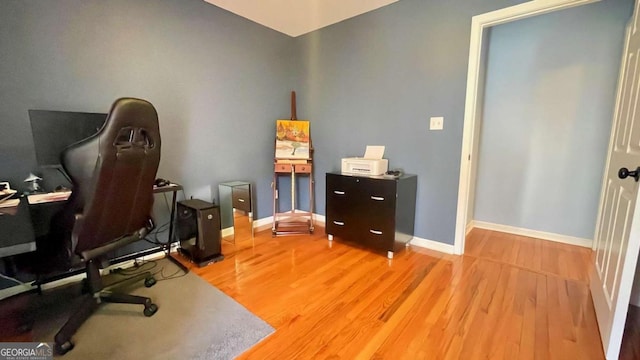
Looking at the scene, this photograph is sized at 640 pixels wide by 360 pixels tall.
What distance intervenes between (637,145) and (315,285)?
6.27ft

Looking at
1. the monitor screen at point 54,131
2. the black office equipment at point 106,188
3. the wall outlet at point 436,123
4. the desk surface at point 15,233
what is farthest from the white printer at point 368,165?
the desk surface at point 15,233

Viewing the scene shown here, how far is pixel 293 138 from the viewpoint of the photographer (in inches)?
123

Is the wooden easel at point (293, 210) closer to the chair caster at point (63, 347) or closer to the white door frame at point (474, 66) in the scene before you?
the white door frame at point (474, 66)

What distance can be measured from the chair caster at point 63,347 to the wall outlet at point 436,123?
2.86 m

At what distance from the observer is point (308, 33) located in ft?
10.6

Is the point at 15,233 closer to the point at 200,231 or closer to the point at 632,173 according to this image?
the point at 200,231

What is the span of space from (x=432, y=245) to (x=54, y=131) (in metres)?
3.06

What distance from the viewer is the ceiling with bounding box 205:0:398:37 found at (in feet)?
8.52

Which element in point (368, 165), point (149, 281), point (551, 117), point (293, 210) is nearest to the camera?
point (149, 281)

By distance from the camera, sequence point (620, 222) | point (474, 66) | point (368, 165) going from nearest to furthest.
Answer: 1. point (620, 222)
2. point (474, 66)
3. point (368, 165)

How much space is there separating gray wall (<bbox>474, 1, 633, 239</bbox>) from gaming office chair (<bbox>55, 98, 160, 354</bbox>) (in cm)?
332

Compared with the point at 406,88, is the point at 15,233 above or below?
below

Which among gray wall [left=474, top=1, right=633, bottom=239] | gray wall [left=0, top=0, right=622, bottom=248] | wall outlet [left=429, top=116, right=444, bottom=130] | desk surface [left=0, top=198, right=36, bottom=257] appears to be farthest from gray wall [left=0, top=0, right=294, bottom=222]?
gray wall [left=474, top=1, right=633, bottom=239]

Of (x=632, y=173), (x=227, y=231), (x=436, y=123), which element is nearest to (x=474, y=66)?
(x=436, y=123)
